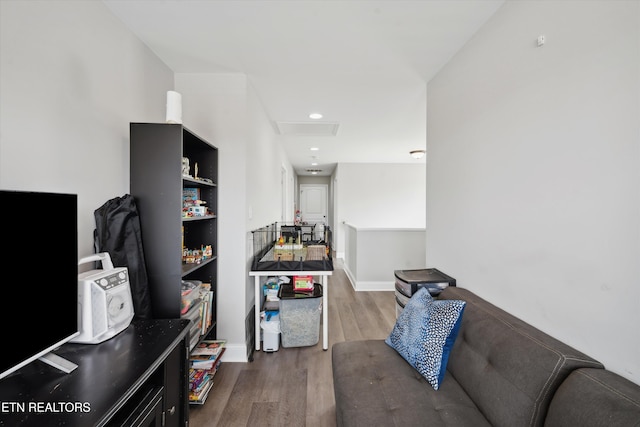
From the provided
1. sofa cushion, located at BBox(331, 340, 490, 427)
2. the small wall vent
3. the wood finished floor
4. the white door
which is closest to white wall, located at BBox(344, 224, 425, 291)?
the wood finished floor

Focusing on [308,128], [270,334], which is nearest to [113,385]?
[270,334]

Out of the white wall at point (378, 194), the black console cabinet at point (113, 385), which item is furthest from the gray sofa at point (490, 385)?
the white wall at point (378, 194)

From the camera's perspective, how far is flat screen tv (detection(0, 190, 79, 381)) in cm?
79

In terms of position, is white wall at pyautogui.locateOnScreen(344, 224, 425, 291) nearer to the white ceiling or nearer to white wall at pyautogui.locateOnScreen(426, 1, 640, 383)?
the white ceiling

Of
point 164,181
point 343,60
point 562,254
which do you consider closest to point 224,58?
point 343,60

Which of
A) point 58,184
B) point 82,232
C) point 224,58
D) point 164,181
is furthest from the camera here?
point 224,58

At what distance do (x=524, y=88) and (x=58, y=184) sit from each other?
2.23 metres

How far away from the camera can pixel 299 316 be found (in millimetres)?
2494

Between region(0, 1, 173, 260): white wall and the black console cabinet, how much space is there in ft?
1.40

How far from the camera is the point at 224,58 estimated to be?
2.07 m

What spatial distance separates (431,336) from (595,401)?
2.11 feet

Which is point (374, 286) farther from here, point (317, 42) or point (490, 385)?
point (317, 42)

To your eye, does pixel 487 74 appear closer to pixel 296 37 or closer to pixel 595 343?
pixel 296 37

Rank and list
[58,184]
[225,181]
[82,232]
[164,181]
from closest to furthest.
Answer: [58,184] < [82,232] < [164,181] < [225,181]
